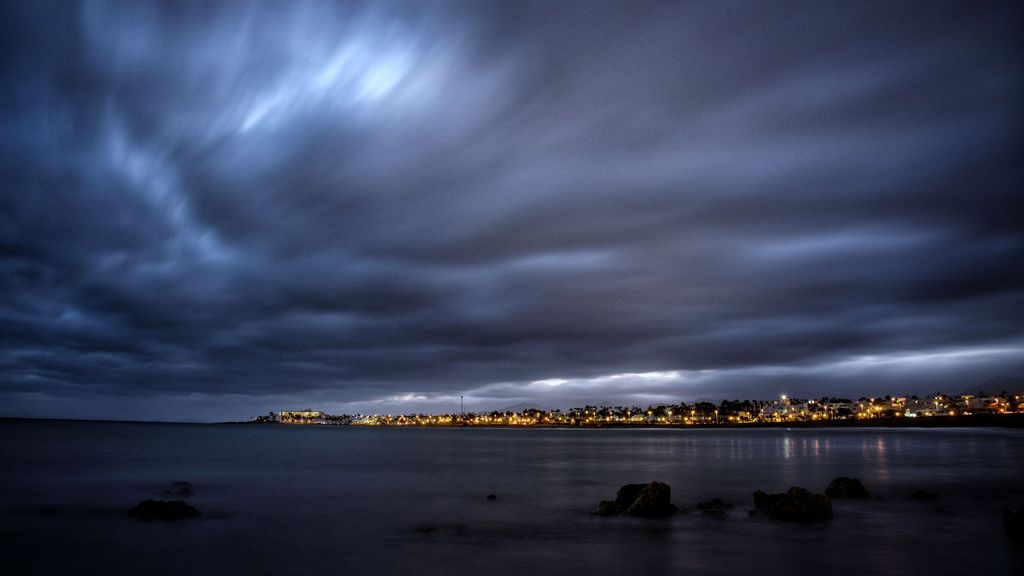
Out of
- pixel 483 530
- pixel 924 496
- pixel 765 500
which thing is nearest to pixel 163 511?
pixel 483 530

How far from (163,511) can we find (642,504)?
2161 cm

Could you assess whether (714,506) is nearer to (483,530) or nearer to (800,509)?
(800,509)

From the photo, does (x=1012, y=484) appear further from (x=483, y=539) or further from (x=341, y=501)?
(x=341, y=501)

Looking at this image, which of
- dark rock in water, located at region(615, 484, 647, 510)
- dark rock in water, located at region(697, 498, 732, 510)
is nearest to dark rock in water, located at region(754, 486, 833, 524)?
dark rock in water, located at region(697, 498, 732, 510)

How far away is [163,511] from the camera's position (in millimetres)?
28078

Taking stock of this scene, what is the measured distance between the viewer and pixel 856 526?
24812mm

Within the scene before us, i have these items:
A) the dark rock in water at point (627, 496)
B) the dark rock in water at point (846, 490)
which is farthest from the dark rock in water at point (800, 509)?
the dark rock in water at point (846, 490)

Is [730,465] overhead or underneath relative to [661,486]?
underneath

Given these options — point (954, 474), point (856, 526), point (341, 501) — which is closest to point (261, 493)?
point (341, 501)

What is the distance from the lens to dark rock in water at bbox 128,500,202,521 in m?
27.9

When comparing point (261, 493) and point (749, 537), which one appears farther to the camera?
point (261, 493)

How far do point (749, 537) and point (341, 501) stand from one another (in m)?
24.0

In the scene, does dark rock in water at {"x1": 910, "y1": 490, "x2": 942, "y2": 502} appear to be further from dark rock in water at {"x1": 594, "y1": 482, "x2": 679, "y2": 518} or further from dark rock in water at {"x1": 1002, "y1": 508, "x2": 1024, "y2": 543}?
dark rock in water at {"x1": 594, "y1": 482, "x2": 679, "y2": 518}

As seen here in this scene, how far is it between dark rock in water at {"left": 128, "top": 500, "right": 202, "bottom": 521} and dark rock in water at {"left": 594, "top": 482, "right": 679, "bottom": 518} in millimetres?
18943
